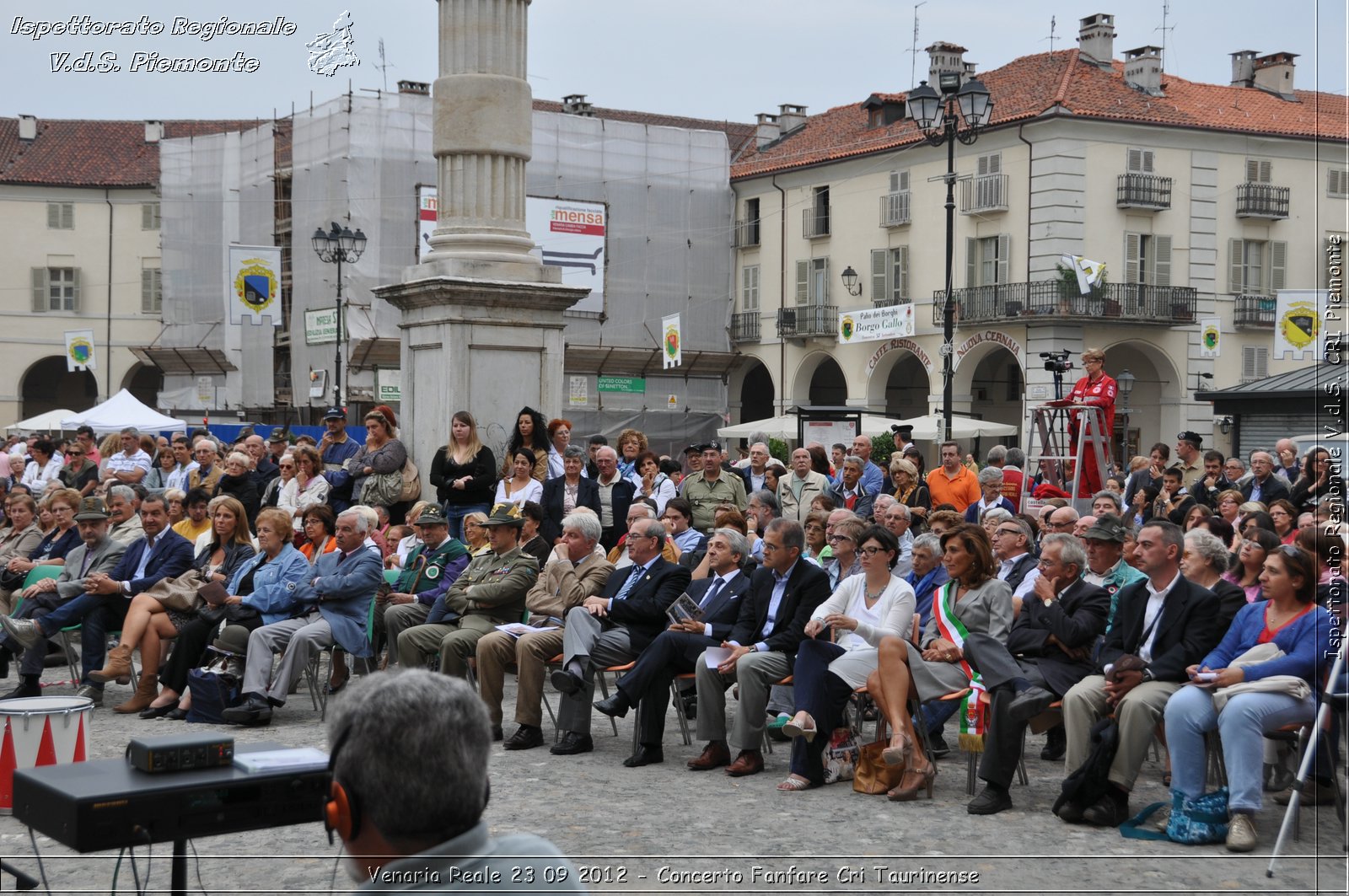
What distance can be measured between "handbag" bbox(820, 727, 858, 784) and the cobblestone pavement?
0.11 m

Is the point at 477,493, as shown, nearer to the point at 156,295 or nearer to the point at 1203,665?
the point at 1203,665

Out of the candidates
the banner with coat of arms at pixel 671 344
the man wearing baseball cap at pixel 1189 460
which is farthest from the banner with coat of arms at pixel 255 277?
the man wearing baseball cap at pixel 1189 460

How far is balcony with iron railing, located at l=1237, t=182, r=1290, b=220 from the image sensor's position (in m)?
39.1

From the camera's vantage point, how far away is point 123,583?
11.0m

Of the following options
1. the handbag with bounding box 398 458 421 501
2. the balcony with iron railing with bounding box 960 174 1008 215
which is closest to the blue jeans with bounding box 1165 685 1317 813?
the handbag with bounding box 398 458 421 501

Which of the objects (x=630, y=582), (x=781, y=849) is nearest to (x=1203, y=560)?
(x=781, y=849)

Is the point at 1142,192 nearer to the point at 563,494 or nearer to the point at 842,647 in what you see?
the point at 563,494

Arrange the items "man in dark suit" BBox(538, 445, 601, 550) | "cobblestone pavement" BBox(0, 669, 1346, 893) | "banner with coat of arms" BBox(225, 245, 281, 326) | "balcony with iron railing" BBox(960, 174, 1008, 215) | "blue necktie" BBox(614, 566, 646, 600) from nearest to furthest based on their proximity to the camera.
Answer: "cobblestone pavement" BBox(0, 669, 1346, 893), "blue necktie" BBox(614, 566, 646, 600), "man in dark suit" BBox(538, 445, 601, 550), "banner with coat of arms" BBox(225, 245, 281, 326), "balcony with iron railing" BBox(960, 174, 1008, 215)

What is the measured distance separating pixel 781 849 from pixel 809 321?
37.7 meters

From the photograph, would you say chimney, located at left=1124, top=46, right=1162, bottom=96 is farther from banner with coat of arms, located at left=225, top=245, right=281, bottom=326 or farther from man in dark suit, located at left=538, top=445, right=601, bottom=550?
man in dark suit, located at left=538, top=445, right=601, bottom=550

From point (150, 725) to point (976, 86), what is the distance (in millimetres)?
13942

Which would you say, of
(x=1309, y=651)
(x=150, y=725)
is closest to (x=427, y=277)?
(x=150, y=725)

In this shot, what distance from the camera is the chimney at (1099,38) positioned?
4034 cm

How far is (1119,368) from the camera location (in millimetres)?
40375
